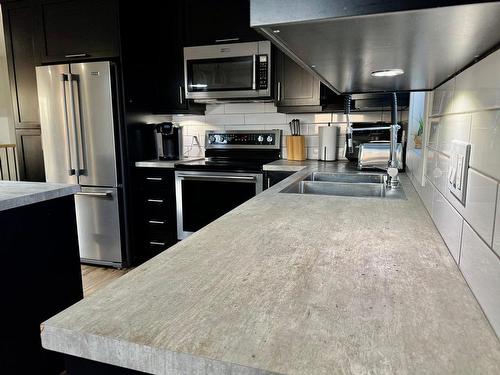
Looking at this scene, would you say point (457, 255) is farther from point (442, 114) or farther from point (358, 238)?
point (442, 114)

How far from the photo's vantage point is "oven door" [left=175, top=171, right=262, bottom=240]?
2.80 metres

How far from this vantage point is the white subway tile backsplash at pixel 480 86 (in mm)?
545

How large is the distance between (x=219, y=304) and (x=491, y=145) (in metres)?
0.48

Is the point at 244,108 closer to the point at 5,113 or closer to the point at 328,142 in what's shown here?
the point at 328,142

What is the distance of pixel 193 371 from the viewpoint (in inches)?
16.9

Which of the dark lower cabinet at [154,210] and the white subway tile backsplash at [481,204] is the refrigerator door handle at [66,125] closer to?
the dark lower cabinet at [154,210]

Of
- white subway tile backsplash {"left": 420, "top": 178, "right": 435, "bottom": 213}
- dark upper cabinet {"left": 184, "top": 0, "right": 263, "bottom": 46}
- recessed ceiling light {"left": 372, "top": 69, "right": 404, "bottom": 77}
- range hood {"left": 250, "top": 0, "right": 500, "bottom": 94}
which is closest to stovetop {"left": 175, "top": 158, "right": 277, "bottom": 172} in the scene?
dark upper cabinet {"left": 184, "top": 0, "right": 263, "bottom": 46}

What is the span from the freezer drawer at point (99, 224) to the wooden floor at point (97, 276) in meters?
0.06

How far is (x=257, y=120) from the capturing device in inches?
130

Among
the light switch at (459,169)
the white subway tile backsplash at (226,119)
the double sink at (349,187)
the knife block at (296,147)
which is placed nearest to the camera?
the light switch at (459,169)

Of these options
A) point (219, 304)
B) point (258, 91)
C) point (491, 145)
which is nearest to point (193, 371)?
point (219, 304)

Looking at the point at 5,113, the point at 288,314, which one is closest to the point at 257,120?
the point at 288,314

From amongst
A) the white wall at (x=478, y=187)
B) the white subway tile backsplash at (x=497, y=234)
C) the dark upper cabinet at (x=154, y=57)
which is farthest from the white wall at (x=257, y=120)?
the white subway tile backsplash at (x=497, y=234)

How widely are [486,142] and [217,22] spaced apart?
9.08ft
